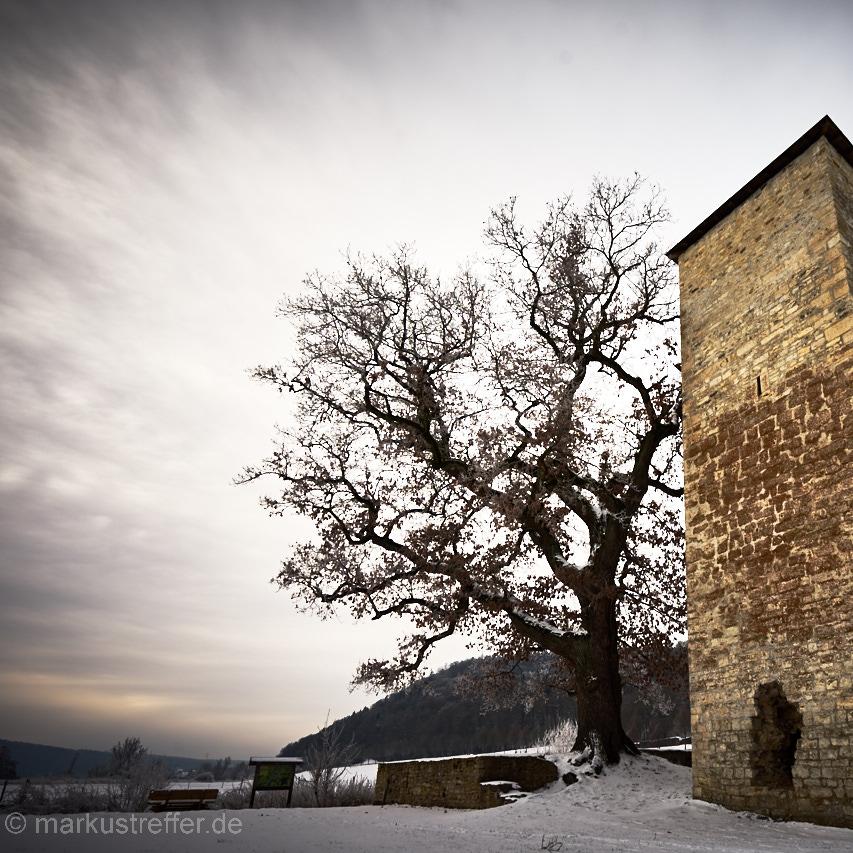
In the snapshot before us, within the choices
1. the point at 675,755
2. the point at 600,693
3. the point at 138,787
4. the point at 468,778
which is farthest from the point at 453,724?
the point at 600,693

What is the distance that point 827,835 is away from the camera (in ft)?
20.7

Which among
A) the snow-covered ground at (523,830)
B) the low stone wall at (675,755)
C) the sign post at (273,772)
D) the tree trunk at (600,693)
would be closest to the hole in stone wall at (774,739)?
the snow-covered ground at (523,830)

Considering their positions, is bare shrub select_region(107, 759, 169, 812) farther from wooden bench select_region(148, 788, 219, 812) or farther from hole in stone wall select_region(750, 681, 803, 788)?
hole in stone wall select_region(750, 681, 803, 788)

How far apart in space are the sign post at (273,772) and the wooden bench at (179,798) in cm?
118

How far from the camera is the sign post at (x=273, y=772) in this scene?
1244 centimetres

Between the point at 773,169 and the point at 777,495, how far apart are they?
5535 mm

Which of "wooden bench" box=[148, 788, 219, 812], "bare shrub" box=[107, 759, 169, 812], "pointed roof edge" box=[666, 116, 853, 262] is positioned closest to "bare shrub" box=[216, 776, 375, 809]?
"bare shrub" box=[107, 759, 169, 812]

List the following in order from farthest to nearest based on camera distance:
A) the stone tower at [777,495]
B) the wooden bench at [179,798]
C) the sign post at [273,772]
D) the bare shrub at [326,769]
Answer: the bare shrub at [326,769] → the sign post at [273,772] → the wooden bench at [179,798] → the stone tower at [777,495]

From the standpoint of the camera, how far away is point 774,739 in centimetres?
746

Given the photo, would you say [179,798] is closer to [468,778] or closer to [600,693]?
[468,778]

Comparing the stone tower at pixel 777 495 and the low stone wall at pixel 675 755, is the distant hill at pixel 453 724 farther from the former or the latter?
the stone tower at pixel 777 495

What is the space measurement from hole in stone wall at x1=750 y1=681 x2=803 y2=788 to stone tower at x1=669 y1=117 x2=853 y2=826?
14 millimetres

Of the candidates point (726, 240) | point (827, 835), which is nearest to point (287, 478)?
point (726, 240)

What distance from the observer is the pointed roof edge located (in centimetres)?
926
